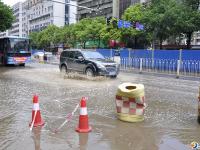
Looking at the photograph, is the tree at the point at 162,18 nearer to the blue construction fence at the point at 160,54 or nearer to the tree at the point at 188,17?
the tree at the point at 188,17

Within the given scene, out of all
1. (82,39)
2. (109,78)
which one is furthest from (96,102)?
(82,39)

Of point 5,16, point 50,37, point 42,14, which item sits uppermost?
point 42,14

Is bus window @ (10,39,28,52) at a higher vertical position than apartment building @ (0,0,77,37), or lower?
lower

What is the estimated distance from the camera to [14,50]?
31.4 metres

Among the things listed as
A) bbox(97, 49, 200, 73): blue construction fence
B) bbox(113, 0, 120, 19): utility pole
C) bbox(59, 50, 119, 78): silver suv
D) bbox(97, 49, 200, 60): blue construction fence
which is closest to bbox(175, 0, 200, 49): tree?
bbox(97, 49, 200, 60): blue construction fence

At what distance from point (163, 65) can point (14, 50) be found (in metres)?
13.1

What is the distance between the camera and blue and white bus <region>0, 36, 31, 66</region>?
102ft

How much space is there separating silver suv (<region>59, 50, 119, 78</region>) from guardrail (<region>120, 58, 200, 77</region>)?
558cm

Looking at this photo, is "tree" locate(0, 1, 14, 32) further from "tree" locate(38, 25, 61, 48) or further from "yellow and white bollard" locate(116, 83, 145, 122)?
"tree" locate(38, 25, 61, 48)

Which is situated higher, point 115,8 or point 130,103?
point 115,8

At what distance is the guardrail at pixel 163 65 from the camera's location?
24.7m

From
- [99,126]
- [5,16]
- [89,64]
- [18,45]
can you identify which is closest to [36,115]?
[99,126]

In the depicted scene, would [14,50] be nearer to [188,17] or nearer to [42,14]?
[188,17]

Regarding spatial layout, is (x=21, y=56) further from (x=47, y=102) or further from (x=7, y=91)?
(x=47, y=102)
